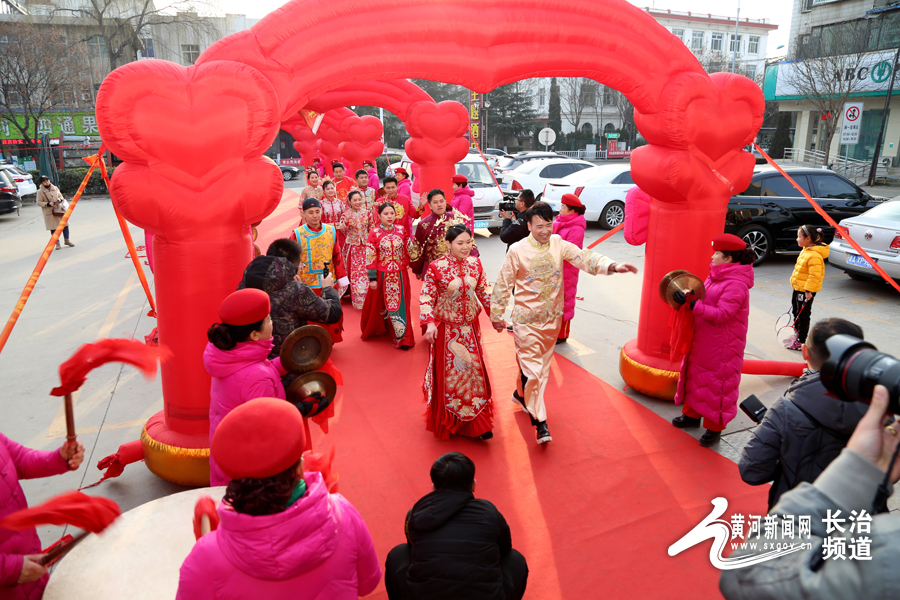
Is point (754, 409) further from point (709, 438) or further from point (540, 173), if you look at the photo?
point (540, 173)

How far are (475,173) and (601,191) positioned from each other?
3062mm

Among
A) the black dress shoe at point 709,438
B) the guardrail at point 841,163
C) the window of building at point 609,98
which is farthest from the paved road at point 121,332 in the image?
the window of building at point 609,98

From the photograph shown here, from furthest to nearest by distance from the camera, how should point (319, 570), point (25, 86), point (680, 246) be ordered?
1. point (25, 86)
2. point (680, 246)
3. point (319, 570)

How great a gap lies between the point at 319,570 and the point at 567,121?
51572mm

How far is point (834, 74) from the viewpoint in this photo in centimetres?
2286

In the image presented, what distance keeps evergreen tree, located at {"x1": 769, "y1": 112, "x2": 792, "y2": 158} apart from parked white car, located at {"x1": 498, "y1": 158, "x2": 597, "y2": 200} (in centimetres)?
2213

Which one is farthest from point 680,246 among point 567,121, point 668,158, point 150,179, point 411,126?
point 567,121

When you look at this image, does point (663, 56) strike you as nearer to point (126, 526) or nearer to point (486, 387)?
point (486, 387)

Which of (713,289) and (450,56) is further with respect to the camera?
(450,56)

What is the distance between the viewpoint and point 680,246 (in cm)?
472

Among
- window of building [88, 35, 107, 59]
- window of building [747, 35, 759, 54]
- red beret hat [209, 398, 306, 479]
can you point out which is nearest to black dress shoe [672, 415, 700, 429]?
red beret hat [209, 398, 306, 479]

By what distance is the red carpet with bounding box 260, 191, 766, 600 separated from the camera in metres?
3.05

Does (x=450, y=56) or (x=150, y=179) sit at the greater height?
(x=450, y=56)

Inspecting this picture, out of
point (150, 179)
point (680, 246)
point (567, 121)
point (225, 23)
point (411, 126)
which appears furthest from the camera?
point (567, 121)
